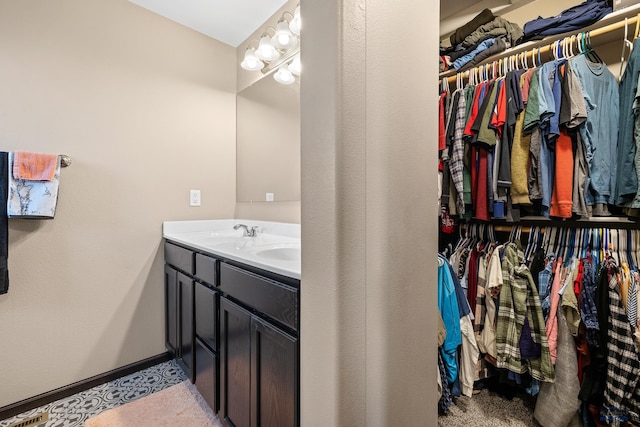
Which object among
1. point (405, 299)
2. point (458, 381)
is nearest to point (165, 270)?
point (405, 299)

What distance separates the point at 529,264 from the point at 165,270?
2.27 m

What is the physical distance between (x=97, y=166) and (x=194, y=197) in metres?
0.60

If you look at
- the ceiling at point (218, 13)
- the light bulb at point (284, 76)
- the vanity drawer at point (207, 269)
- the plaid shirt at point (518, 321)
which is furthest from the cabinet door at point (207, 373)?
the ceiling at point (218, 13)

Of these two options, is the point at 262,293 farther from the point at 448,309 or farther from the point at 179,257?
the point at 179,257

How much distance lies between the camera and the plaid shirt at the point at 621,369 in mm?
1133

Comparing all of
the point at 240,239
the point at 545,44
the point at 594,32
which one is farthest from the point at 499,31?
the point at 240,239

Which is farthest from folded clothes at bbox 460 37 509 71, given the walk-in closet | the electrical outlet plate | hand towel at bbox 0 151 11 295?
hand towel at bbox 0 151 11 295

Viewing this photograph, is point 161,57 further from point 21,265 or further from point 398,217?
point 398,217

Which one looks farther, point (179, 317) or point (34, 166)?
point (179, 317)

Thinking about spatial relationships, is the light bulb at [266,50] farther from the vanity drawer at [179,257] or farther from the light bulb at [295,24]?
the vanity drawer at [179,257]

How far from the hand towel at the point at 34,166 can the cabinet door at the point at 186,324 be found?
85 centimetres

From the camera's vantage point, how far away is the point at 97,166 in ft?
5.62

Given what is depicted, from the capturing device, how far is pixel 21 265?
149 cm

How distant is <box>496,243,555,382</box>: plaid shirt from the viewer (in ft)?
4.38
